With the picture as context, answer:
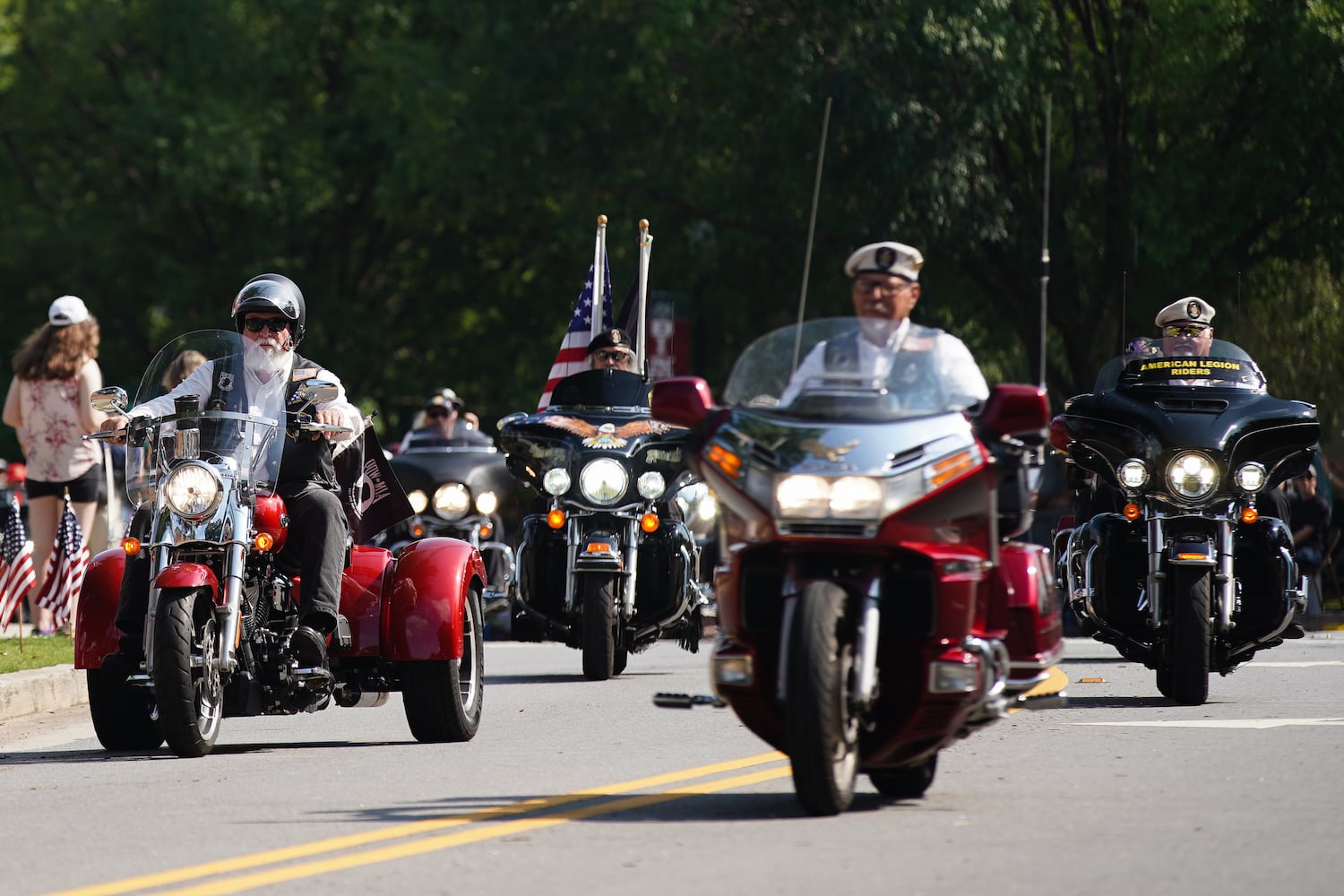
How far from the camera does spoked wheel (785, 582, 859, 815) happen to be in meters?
6.87

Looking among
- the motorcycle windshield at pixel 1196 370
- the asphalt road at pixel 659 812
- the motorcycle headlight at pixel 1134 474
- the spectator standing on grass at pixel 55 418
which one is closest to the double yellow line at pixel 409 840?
the asphalt road at pixel 659 812

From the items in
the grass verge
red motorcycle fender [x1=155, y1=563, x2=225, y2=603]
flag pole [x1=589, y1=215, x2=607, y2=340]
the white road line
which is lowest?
the white road line

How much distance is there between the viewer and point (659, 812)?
7.62m

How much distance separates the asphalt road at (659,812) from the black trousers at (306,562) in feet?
1.79

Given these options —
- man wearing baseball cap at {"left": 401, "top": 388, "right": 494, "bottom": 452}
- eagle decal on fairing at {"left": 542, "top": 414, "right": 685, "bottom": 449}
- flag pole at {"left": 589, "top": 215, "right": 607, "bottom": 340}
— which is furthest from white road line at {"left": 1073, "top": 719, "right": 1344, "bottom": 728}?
man wearing baseball cap at {"left": 401, "top": 388, "right": 494, "bottom": 452}

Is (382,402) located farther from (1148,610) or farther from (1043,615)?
(1043,615)

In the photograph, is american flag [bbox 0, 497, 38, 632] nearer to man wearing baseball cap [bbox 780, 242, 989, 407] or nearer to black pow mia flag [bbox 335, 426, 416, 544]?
black pow mia flag [bbox 335, 426, 416, 544]

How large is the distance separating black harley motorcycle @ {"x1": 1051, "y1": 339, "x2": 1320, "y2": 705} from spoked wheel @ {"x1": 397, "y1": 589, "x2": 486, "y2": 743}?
3133 mm

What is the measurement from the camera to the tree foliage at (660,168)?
2670cm

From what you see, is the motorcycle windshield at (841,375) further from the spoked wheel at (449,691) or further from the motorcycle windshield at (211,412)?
the spoked wheel at (449,691)

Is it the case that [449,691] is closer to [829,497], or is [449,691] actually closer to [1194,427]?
[829,497]

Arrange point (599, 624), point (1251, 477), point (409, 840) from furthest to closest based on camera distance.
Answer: point (599, 624) → point (1251, 477) → point (409, 840)

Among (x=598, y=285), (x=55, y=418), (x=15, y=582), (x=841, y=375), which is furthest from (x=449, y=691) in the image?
(x=598, y=285)

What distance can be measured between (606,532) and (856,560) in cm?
650
